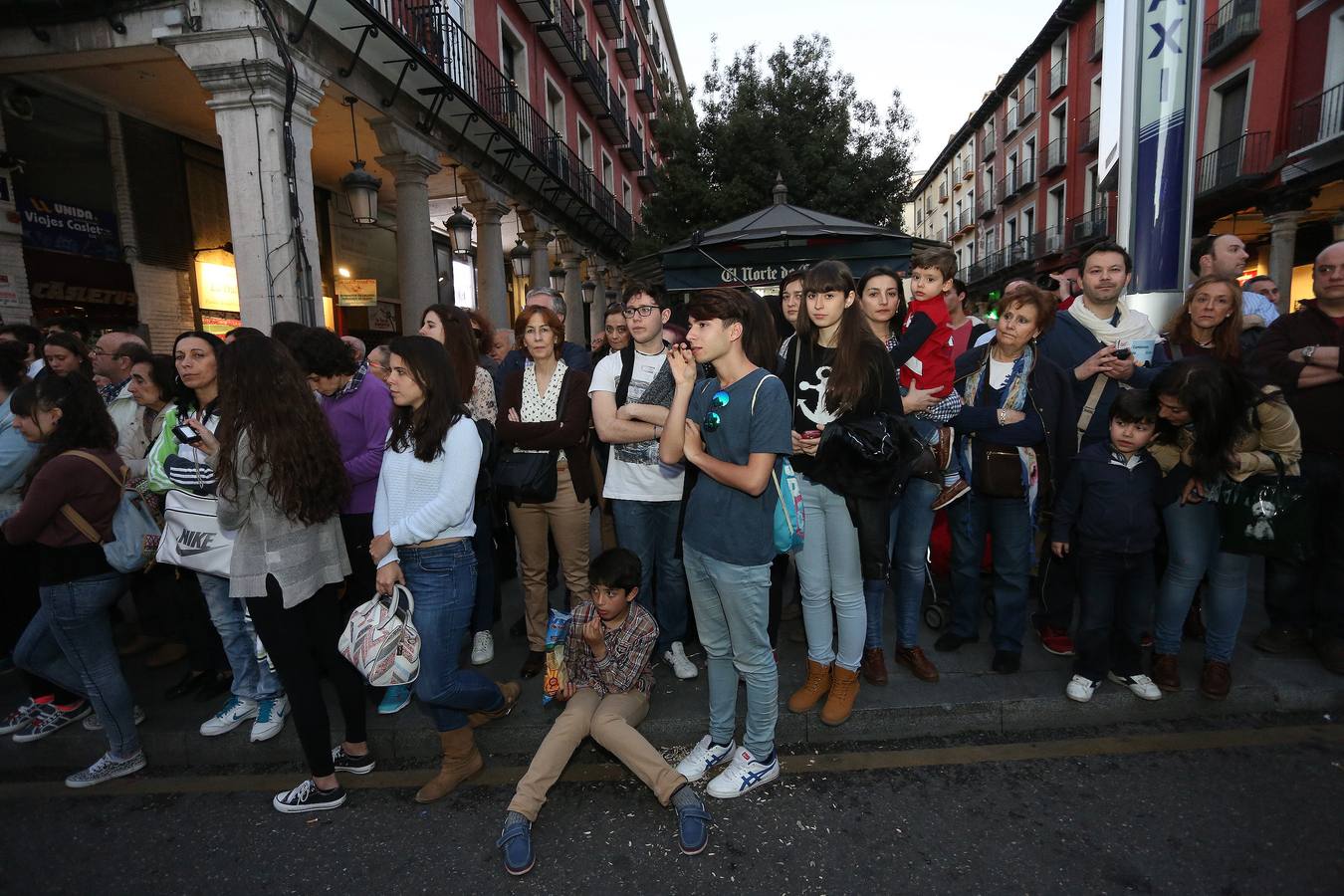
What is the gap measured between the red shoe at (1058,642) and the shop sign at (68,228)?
10.9 m

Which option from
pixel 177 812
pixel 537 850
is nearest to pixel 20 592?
pixel 177 812

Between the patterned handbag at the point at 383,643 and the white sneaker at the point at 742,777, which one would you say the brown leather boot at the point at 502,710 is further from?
the white sneaker at the point at 742,777

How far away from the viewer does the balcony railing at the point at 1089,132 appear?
24.5 meters

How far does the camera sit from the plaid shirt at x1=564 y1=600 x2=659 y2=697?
9.82ft

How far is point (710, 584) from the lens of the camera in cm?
276

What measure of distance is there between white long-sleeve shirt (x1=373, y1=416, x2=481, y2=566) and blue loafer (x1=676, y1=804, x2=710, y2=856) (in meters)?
1.39

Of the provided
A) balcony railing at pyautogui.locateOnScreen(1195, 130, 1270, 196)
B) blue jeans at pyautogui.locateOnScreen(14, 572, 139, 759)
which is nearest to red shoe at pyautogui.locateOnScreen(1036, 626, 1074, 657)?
blue jeans at pyautogui.locateOnScreen(14, 572, 139, 759)

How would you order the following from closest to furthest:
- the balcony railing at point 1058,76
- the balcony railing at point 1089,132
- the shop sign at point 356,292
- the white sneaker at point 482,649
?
the white sneaker at point 482,649 → the shop sign at point 356,292 → the balcony railing at point 1089,132 → the balcony railing at point 1058,76

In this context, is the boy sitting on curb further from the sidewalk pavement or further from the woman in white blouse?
the woman in white blouse

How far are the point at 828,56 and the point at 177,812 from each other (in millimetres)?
18746

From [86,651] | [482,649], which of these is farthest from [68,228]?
[482,649]

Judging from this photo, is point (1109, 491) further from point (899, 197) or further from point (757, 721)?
point (899, 197)

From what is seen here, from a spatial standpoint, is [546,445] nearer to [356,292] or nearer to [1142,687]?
[1142,687]

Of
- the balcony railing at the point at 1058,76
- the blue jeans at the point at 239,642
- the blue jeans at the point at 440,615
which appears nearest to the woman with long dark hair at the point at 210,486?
the blue jeans at the point at 239,642
